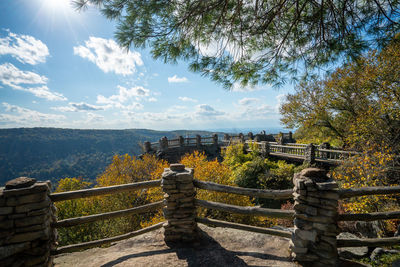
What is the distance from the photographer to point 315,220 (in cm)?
279

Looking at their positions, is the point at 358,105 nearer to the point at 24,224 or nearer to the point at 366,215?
the point at 366,215

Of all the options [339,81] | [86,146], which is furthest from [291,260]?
[86,146]

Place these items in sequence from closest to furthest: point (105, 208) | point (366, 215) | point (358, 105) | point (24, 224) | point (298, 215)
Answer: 1. point (24, 224)
2. point (298, 215)
3. point (366, 215)
4. point (105, 208)
5. point (358, 105)

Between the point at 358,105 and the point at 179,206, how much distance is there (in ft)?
44.9

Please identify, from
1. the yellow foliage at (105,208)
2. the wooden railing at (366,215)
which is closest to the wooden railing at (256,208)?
the wooden railing at (366,215)

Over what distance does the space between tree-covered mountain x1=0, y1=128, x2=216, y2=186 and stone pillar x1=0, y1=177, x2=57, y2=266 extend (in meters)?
64.7

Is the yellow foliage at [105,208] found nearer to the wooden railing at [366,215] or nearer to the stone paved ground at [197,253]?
the stone paved ground at [197,253]

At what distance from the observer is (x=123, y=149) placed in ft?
336

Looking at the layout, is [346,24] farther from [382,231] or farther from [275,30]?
[382,231]

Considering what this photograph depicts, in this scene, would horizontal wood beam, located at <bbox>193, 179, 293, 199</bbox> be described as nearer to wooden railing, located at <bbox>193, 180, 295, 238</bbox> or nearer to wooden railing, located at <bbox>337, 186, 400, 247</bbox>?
wooden railing, located at <bbox>193, 180, 295, 238</bbox>

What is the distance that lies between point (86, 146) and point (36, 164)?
2487 centimetres

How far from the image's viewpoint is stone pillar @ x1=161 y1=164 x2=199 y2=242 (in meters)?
3.53

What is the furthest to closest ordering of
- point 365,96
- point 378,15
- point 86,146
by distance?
point 86,146, point 365,96, point 378,15

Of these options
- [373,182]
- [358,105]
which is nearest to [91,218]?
[373,182]
